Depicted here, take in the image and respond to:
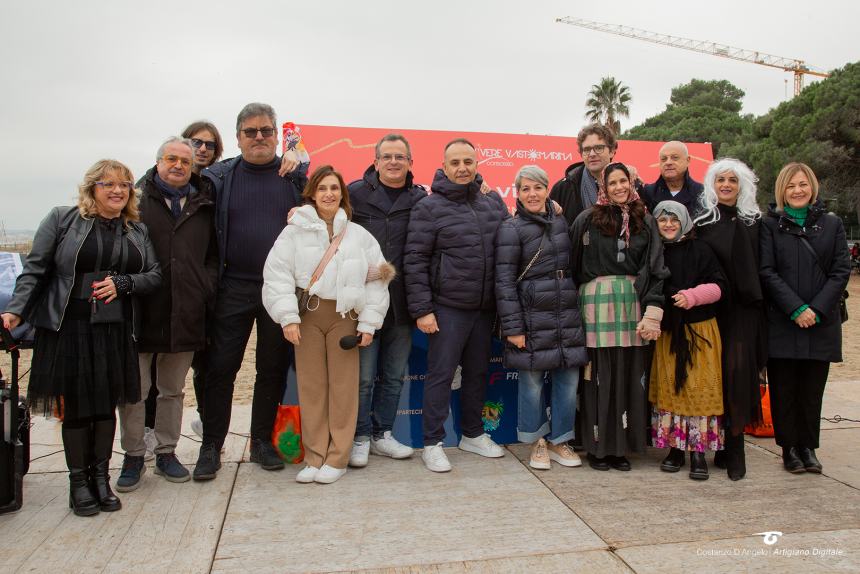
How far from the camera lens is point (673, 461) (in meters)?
3.88

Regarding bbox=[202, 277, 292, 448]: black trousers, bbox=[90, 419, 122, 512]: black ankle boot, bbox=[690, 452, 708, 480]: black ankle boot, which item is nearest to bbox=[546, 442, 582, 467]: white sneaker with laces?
bbox=[690, 452, 708, 480]: black ankle boot

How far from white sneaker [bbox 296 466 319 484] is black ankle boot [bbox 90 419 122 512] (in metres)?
0.93

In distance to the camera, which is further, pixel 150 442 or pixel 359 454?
pixel 150 442

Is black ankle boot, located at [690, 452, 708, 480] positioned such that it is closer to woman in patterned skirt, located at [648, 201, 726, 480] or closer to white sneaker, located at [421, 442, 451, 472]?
woman in patterned skirt, located at [648, 201, 726, 480]

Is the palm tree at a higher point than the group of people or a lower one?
higher

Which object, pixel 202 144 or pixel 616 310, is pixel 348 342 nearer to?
pixel 616 310

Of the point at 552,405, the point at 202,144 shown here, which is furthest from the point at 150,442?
the point at 552,405

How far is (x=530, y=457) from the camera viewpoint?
4062 millimetres

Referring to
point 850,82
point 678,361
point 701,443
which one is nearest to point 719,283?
point 678,361

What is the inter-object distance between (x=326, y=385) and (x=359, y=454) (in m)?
0.51

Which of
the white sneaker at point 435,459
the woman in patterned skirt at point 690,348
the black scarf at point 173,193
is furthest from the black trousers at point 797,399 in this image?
the black scarf at point 173,193

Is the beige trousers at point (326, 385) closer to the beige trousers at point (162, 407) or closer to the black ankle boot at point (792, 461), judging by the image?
the beige trousers at point (162, 407)

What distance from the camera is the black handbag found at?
3.21 meters

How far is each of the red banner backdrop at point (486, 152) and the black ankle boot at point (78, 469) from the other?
4.62m
